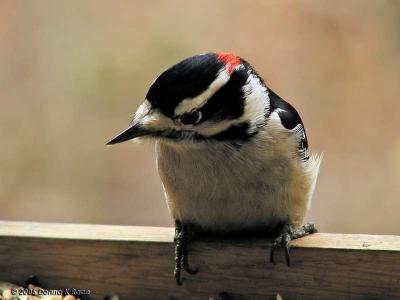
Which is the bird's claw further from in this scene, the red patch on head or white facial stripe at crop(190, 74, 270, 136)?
the red patch on head

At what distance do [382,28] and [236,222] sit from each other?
396 centimetres

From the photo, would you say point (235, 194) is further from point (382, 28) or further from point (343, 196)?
point (382, 28)

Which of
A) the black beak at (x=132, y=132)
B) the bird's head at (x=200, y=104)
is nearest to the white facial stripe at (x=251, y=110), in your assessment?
the bird's head at (x=200, y=104)

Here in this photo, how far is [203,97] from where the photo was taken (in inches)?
123

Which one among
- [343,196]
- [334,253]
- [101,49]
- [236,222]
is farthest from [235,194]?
[101,49]

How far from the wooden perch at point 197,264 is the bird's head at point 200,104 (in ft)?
1.55

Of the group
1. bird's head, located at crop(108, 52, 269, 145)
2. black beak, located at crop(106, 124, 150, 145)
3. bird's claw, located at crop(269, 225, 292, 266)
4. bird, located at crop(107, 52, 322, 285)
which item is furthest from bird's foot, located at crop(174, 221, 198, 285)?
black beak, located at crop(106, 124, 150, 145)

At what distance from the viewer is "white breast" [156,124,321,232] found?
3.37 meters

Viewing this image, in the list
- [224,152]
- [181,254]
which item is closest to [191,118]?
[224,152]

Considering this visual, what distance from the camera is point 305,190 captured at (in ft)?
11.8

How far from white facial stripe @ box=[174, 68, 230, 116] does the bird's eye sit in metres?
0.02

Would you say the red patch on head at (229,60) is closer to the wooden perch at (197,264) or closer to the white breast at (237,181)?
the white breast at (237,181)

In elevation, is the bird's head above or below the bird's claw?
above

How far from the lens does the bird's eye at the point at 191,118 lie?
3107 millimetres
